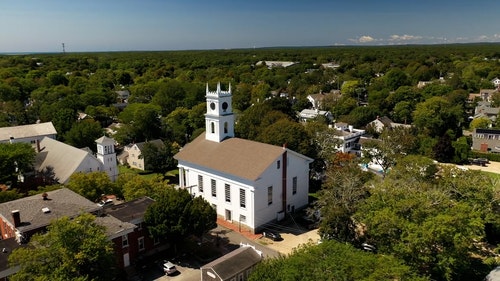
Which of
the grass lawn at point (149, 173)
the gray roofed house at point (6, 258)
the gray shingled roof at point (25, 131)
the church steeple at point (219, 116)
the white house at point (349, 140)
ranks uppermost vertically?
the church steeple at point (219, 116)

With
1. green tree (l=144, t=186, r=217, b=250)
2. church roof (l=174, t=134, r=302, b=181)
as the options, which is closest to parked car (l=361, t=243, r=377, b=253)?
church roof (l=174, t=134, r=302, b=181)

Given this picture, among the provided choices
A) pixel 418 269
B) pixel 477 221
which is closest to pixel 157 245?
pixel 418 269

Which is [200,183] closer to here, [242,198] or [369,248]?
[242,198]

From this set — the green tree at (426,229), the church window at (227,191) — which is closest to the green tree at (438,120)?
the green tree at (426,229)

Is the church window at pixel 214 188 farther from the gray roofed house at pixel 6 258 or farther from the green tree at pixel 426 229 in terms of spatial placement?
the gray roofed house at pixel 6 258

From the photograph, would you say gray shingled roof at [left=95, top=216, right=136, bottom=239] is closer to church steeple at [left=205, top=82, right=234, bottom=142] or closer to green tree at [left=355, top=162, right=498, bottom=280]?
church steeple at [left=205, top=82, right=234, bottom=142]

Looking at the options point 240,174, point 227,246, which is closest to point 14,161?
point 240,174
